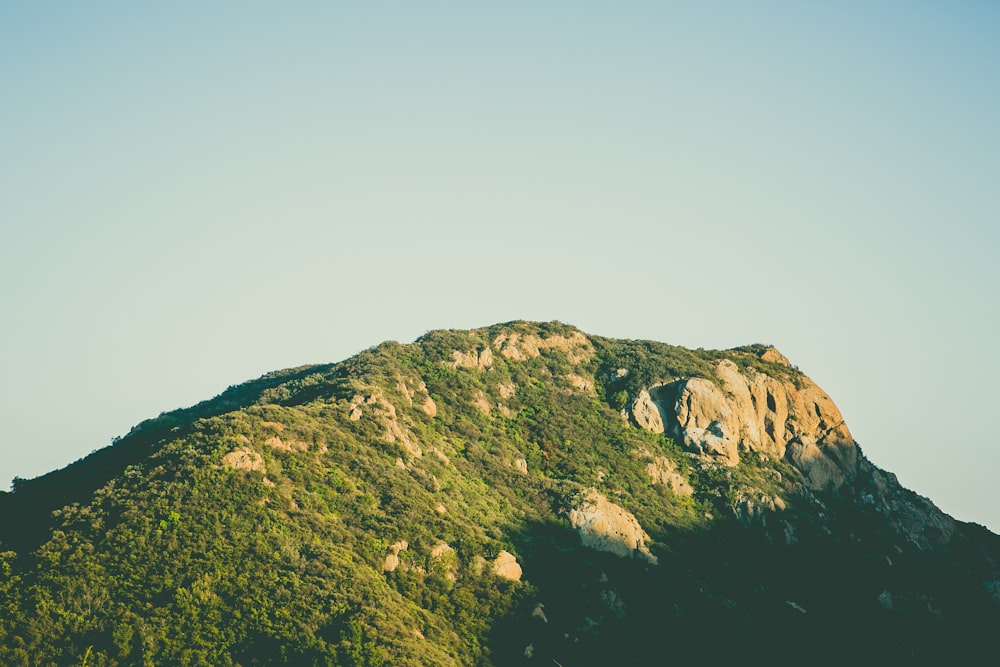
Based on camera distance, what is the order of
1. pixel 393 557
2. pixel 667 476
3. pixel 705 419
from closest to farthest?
pixel 393 557 < pixel 667 476 < pixel 705 419

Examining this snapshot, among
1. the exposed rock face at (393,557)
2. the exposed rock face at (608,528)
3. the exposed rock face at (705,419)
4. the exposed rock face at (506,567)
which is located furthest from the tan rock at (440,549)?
the exposed rock face at (705,419)

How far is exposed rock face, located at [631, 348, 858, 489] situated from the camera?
14225cm

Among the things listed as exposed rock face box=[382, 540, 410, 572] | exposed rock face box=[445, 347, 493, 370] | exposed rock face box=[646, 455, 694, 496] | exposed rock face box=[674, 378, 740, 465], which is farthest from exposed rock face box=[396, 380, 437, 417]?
exposed rock face box=[674, 378, 740, 465]

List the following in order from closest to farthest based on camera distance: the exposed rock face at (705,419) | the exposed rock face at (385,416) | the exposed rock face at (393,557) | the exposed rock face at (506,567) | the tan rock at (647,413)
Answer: the exposed rock face at (393,557) < the exposed rock face at (506,567) < the exposed rock face at (385,416) < the exposed rock face at (705,419) < the tan rock at (647,413)

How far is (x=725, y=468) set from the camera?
137875 millimetres

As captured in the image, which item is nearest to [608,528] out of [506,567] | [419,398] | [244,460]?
[506,567]

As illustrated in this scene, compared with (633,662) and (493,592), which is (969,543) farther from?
(493,592)

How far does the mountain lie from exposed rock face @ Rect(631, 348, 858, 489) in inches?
15.8

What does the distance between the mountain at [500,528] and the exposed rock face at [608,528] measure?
374mm

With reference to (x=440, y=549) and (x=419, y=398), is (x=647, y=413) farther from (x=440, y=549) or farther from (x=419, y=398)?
(x=440, y=549)

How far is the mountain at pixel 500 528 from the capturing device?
275ft

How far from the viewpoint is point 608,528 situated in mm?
115188

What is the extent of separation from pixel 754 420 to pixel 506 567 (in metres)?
61.0

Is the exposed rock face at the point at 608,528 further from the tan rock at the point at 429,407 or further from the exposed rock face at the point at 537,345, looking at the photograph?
the exposed rock face at the point at 537,345
